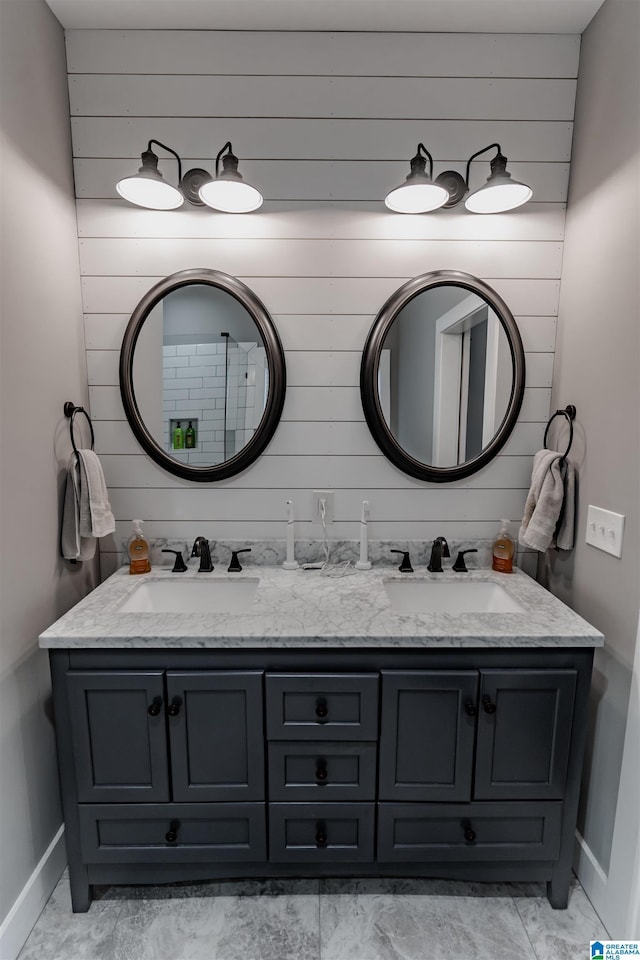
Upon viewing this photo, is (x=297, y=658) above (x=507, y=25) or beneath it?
beneath

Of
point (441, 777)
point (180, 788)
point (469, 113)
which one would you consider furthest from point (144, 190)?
point (441, 777)

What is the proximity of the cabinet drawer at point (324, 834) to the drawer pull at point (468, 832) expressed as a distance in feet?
0.88

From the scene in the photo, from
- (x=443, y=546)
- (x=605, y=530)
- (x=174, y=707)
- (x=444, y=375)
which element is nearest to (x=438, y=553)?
(x=443, y=546)

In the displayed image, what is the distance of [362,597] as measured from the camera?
60.3 inches

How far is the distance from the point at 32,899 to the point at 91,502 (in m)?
1.16

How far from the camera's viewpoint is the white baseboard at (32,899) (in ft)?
4.16

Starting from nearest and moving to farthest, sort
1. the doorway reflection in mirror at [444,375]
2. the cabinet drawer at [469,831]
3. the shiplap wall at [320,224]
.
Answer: the cabinet drawer at [469,831], the shiplap wall at [320,224], the doorway reflection in mirror at [444,375]

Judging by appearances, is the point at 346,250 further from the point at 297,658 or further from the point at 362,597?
the point at 297,658

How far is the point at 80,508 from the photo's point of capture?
156 cm

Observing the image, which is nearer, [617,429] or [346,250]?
[617,429]

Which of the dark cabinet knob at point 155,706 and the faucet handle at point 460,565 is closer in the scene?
the dark cabinet knob at point 155,706

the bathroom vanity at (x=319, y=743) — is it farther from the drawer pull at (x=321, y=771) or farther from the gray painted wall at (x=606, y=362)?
the gray painted wall at (x=606, y=362)

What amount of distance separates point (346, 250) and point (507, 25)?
2.86 ft


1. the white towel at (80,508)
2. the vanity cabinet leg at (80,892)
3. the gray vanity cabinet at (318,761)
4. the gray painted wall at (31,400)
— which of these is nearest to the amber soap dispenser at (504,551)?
the gray vanity cabinet at (318,761)
